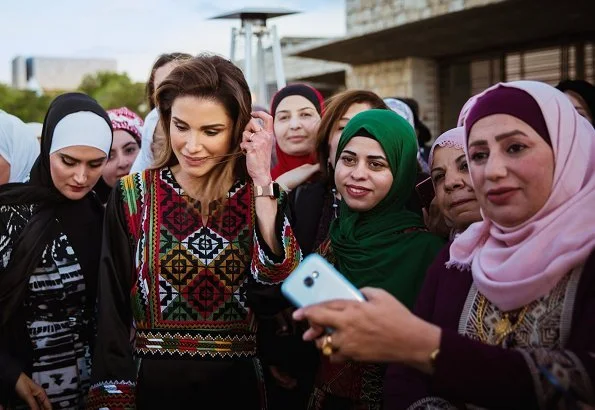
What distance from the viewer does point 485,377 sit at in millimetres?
1495

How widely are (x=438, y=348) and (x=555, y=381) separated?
0.85ft

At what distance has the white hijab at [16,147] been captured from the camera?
345 cm

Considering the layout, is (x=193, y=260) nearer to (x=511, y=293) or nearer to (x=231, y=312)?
(x=231, y=312)

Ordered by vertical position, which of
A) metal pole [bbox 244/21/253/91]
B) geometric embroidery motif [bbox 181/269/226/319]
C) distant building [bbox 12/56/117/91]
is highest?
distant building [bbox 12/56/117/91]

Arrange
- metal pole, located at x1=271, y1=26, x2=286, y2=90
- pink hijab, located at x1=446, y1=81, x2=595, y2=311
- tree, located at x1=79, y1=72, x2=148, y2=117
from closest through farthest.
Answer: pink hijab, located at x1=446, y1=81, x2=595, y2=311 < metal pole, located at x1=271, y1=26, x2=286, y2=90 < tree, located at x1=79, y1=72, x2=148, y2=117

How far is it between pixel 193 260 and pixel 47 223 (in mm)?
797

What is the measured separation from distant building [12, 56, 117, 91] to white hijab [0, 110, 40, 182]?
216 feet

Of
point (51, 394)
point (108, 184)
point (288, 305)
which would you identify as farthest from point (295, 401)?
point (108, 184)

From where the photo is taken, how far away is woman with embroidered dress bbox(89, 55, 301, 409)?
226 cm

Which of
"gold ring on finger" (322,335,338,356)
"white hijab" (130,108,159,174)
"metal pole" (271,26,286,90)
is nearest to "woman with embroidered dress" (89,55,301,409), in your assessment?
"gold ring on finger" (322,335,338,356)

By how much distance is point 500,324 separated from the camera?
175 centimetres

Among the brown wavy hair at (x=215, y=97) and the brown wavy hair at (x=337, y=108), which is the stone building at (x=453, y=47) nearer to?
the brown wavy hair at (x=337, y=108)

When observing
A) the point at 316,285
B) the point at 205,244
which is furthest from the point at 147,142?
the point at 316,285

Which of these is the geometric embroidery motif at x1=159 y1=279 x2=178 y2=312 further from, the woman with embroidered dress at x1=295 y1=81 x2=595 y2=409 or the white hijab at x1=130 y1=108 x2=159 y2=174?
the white hijab at x1=130 y1=108 x2=159 y2=174
